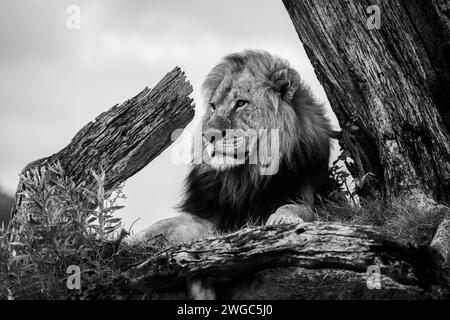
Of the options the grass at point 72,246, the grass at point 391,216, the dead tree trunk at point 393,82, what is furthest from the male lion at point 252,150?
the grass at point 72,246

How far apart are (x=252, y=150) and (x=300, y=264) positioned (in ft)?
6.63

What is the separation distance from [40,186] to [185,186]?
6.82 ft

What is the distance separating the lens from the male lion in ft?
24.3

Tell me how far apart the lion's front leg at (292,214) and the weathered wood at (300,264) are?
1036 mm

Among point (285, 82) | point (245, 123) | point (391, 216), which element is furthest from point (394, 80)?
point (245, 123)

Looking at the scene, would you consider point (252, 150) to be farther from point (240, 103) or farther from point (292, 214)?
point (292, 214)

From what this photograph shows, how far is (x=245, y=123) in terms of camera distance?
739 centimetres

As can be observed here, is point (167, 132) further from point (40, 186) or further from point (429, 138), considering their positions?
point (429, 138)

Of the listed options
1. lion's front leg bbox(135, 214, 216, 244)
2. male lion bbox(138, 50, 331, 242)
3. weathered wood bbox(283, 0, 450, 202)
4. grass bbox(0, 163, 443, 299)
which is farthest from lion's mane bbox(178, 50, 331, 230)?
grass bbox(0, 163, 443, 299)

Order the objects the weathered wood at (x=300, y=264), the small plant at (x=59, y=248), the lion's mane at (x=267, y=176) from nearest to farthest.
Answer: the weathered wood at (x=300, y=264) < the small plant at (x=59, y=248) < the lion's mane at (x=267, y=176)

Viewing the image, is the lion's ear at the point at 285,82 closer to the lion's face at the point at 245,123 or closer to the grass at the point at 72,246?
the lion's face at the point at 245,123

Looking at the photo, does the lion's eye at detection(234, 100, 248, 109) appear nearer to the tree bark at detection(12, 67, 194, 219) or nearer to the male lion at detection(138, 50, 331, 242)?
the male lion at detection(138, 50, 331, 242)

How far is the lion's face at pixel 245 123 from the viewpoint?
7.36 meters
